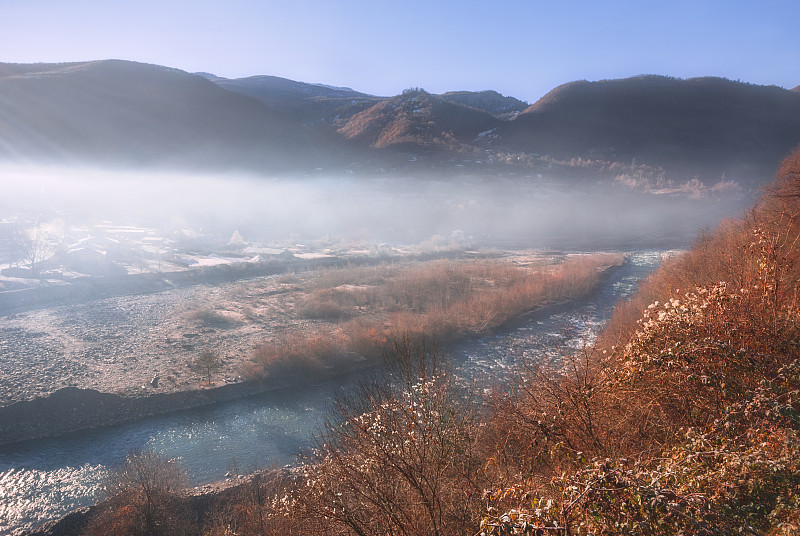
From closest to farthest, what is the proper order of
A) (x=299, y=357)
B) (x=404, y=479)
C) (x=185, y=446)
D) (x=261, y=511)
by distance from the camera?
(x=404, y=479), (x=261, y=511), (x=185, y=446), (x=299, y=357)

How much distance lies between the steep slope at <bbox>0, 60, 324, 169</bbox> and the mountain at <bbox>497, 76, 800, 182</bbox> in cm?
3615

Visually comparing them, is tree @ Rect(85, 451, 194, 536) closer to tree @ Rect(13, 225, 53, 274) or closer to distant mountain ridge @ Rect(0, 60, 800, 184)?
tree @ Rect(13, 225, 53, 274)

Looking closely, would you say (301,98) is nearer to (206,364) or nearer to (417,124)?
(417,124)

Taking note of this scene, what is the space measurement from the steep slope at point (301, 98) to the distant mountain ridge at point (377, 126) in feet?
1.73

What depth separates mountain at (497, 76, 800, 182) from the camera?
58094 millimetres

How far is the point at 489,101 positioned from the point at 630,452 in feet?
323

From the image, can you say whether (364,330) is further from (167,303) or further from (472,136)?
(472,136)

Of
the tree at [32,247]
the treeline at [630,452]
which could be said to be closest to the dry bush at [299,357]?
the treeline at [630,452]

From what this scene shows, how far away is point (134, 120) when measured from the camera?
48844mm

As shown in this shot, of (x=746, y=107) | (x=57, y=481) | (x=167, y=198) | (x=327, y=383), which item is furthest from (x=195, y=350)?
(x=746, y=107)

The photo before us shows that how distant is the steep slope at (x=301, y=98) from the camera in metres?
77.2

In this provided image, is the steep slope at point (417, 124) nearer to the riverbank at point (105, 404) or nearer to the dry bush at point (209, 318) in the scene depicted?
the dry bush at point (209, 318)

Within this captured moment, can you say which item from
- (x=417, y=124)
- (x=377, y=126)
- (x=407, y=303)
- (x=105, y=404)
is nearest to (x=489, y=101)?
(x=417, y=124)

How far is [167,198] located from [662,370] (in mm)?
44071
